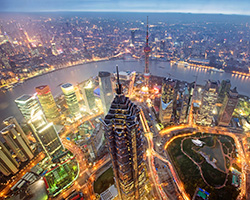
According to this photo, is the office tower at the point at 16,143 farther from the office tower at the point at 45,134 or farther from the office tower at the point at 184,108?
the office tower at the point at 184,108

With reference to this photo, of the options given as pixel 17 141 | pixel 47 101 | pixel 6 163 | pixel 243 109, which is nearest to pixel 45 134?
pixel 17 141

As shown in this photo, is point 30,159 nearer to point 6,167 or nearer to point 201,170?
point 6,167

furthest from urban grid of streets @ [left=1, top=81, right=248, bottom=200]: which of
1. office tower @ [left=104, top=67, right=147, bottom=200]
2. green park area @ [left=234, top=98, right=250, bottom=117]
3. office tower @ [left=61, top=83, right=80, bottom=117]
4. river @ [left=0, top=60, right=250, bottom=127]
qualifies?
river @ [left=0, top=60, right=250, bottom=127]

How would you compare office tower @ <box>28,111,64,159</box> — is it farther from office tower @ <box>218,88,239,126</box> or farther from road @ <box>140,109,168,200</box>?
office tower @ <box>218,88,239,126</box>

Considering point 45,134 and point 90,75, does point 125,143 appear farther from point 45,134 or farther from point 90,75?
point 90,75

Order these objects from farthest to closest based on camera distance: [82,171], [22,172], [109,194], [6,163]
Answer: [22,172], [82,171], [6,163], [109,194]
